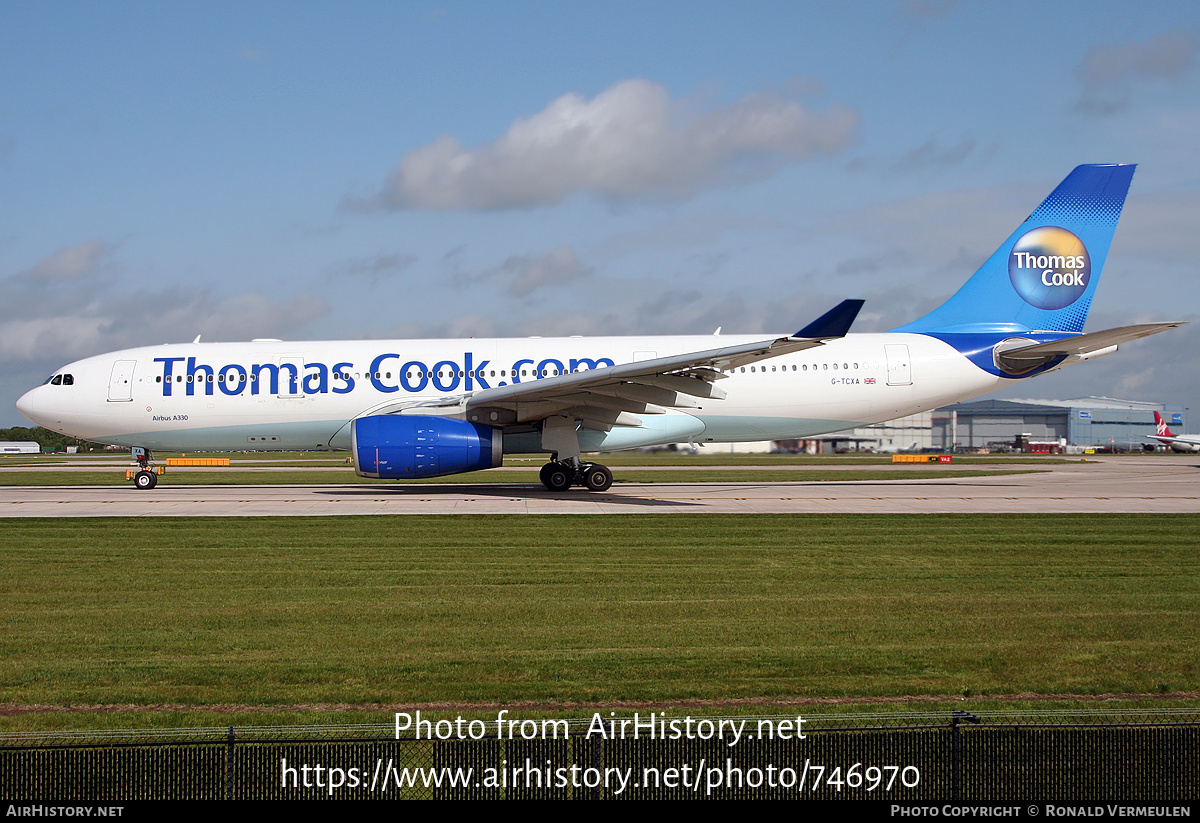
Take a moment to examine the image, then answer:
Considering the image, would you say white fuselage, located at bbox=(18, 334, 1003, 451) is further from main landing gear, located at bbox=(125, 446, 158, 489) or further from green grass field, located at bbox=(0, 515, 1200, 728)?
green grass field, located at bbox=(0, 515, 1200, 728)

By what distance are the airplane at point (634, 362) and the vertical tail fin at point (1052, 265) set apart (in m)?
0.04

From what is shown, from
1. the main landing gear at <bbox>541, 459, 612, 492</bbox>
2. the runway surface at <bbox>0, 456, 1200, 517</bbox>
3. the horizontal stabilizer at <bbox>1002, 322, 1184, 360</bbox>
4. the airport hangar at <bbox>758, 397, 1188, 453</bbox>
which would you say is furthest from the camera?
the airport hangar at <bbox>758, 397, 1188, 453</bbox>

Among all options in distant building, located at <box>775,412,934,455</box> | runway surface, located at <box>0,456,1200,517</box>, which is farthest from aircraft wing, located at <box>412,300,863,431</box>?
distant building, located at <box>775,412,934,455</box>

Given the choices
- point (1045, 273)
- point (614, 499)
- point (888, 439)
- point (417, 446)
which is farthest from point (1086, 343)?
point (888, 439)

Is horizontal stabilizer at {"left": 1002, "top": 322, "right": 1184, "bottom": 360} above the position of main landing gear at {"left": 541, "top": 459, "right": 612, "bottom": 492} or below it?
above

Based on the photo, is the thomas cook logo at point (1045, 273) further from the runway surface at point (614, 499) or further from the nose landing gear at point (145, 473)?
Answer: the nose landing gear at point (145, 473)

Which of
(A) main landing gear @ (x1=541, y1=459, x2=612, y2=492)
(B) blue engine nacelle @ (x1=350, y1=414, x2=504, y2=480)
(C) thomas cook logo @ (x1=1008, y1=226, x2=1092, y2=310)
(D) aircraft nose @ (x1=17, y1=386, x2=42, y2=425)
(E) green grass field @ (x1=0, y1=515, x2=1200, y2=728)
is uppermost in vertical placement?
(C) thomas cook logo @ (x1=1008, y1=226, x2=1092, y2=310)

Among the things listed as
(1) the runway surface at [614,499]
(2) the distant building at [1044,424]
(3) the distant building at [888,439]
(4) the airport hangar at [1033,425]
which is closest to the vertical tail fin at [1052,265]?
(1) the runway surface at [614,499]

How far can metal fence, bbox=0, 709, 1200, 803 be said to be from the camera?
4.54 m

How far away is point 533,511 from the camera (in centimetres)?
1789

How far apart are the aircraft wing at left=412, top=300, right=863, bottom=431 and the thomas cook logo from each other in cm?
844

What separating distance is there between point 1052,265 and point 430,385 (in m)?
16.1

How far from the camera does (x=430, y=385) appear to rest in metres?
23.5

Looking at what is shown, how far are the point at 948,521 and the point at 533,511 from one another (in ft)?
24.6
